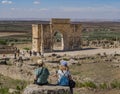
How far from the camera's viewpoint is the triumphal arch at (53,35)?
38.0 m

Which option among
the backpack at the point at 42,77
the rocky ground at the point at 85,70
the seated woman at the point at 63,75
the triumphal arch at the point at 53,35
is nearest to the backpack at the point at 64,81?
the seated woman at the point at 63,75

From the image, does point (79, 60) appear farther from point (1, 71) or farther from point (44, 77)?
point (44, 77)

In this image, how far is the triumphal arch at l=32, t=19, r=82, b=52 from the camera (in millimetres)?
37969

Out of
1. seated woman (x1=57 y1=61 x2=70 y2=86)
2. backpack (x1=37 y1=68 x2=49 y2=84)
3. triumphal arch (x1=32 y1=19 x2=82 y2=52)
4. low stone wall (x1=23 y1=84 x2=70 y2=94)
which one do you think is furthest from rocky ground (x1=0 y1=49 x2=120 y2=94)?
triumphal arch (x1=32 y1=19 x2=82 y2=52)

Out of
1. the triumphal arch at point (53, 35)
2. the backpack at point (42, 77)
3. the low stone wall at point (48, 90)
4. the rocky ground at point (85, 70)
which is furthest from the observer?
the triumphal arch at point (53, 35)

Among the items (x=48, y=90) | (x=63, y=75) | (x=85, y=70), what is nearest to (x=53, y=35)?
(x=85, y=70)

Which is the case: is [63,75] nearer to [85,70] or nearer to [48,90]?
A: [48,90]

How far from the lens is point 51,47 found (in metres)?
38.2

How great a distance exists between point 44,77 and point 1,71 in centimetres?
1327

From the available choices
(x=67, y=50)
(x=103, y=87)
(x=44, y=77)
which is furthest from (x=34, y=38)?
(x=44, y=77)

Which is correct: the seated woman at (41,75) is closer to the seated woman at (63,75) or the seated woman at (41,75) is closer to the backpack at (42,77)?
the backpack at (42,77)

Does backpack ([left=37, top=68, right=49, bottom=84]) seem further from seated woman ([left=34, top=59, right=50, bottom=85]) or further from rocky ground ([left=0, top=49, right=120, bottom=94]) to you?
rocky ground ([left=0, top=49, right=120, bottom=94])

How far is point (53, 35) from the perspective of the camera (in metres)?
38.9

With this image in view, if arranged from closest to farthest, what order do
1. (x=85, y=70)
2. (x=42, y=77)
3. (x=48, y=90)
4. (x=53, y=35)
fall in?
1. (x=48, y=90)
2. (x=42, y=77)
3. (x=85, y=70)
4. (x=53, y=35)
